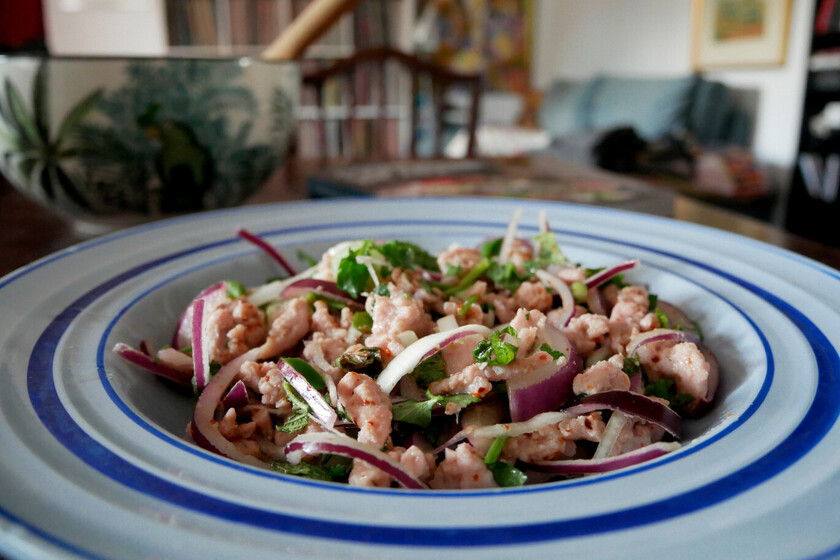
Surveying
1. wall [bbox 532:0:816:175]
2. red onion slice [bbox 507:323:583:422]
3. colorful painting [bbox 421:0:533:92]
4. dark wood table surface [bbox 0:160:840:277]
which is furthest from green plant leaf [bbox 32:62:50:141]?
colorful painting [bbox 421:0:533:92]

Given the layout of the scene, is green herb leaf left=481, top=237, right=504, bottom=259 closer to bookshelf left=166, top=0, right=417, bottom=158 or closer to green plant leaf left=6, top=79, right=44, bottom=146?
green plant leaf left=6, top=79, right=44, bottom=146

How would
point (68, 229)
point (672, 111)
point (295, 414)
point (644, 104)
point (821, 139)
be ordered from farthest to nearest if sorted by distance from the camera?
point (644, 104) < point (672, 111) < point (821, 139) < point (68, 229) < point (295, 414)

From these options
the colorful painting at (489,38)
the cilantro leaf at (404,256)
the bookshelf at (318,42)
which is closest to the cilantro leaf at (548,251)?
the cilantro leaf at (404,256)

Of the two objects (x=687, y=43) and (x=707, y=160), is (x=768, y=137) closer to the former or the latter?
(x=707, y=160)

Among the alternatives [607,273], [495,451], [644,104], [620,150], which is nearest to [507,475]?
[495,451]

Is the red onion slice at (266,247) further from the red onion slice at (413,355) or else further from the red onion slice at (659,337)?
the red onion slice at (659,337)

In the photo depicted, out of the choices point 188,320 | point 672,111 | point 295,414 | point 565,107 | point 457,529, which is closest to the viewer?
point 457,529

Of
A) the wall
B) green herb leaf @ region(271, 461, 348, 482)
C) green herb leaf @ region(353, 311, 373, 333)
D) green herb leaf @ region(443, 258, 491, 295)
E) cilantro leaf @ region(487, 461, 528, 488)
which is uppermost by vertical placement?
the wall

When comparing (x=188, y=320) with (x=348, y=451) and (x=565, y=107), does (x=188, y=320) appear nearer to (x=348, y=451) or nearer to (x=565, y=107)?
(x=348, y=451)
